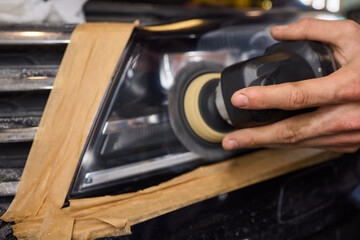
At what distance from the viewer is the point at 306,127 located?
23.4 inches

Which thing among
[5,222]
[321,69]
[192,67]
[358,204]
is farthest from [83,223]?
[358,204]

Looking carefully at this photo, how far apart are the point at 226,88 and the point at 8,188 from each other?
18.1 inches

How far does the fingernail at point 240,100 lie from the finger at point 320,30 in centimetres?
27

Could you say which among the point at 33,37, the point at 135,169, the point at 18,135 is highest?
the point at 33,37

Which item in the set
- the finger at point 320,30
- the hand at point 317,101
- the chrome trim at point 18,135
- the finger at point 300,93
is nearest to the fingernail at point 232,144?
the hand at point 317,101

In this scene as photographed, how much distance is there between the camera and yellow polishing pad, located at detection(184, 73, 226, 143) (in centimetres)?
68

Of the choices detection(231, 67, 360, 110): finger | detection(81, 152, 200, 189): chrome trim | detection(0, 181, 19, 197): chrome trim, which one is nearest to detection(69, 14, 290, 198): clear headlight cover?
detection(81, 152, 200, 189): chrome trim

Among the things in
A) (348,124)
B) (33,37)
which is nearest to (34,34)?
(33,37)

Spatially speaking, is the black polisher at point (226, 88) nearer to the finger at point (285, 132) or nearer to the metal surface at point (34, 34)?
the finger at point (285, 132)

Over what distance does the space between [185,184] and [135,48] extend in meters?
0.32

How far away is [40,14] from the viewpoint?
717mm

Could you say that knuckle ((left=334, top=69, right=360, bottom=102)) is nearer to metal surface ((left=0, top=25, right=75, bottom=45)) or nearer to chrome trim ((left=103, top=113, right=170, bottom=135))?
chrome trim ((left=103, top=113, right=170, bottom=135))

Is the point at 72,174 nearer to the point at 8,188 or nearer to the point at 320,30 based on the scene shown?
the point at 8,188

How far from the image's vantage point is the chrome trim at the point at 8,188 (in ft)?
1.82
